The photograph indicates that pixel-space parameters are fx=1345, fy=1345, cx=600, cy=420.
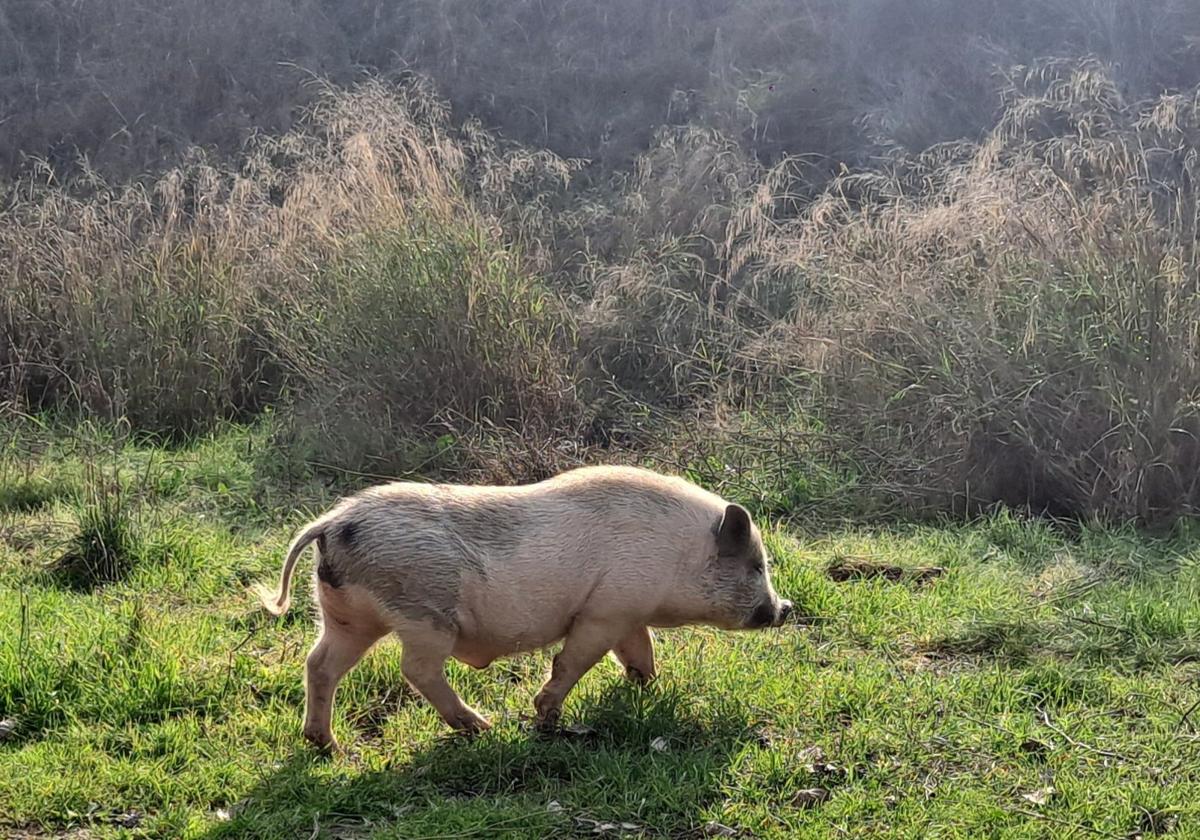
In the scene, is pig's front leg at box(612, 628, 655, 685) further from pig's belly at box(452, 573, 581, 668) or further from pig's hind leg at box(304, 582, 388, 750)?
pig's hind leg at box(304, 582, 388, 750)

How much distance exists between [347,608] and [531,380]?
471 cm

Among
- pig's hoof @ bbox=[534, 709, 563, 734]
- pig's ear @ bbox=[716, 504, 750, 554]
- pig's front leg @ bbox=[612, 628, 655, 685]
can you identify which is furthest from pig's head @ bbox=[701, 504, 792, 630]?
pig's hoof @ bbox=[534, 709, 563, 734]

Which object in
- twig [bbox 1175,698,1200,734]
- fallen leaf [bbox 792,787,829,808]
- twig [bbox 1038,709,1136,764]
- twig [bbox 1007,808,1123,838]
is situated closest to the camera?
twig [bbox 1007,808,1123,838]

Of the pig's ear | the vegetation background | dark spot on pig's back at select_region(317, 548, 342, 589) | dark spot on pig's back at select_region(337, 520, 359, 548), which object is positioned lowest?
the vegetation background

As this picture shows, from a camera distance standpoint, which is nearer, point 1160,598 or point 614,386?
point 1160,598

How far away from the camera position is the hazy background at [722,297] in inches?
318

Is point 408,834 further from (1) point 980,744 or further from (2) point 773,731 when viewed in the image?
(1) point 980,744

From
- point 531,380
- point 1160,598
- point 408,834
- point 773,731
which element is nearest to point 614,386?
point 531,380

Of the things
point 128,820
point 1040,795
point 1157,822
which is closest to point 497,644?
point 128,820

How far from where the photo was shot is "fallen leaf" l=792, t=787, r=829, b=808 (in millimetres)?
4562

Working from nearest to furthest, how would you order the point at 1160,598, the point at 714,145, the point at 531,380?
the point at 1160,598
the point at 531,380
the point at 714,145

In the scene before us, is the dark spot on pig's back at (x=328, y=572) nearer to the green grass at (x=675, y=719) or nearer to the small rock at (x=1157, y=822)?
the green grass at (x=675, y=719)

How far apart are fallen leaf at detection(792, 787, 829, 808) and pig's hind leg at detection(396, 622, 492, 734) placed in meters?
1.20

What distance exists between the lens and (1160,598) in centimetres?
639
